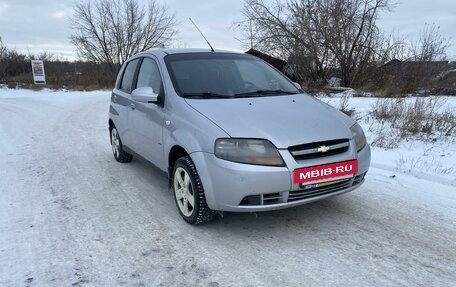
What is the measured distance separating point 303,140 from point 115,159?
410cm

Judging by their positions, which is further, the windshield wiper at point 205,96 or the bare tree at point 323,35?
the bare tree at point 323,35

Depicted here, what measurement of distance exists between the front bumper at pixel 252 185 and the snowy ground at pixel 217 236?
39 cm

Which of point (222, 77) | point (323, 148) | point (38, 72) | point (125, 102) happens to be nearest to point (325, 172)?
point (323, 148)

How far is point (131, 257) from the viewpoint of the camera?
3279 mm

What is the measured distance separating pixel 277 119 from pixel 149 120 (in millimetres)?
1691

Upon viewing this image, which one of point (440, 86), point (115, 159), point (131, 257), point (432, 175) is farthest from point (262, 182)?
point (440, 86)

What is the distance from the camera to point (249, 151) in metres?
3.34

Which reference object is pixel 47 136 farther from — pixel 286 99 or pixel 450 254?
pixel 450 254

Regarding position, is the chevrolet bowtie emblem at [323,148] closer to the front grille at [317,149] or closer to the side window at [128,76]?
the front grille at [317,149]

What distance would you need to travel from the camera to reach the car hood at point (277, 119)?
3.41m

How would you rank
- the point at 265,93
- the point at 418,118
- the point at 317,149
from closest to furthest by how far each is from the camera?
the point at 317,149
the point at 265,93
the point at 418,118

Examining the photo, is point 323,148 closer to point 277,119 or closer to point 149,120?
point 277,119

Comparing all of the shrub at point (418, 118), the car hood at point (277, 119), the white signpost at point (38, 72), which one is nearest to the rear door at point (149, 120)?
the car hood at point (277, 119)

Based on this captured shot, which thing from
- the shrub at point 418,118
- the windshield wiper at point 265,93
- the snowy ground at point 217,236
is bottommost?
the snowy ground at point 217,236
